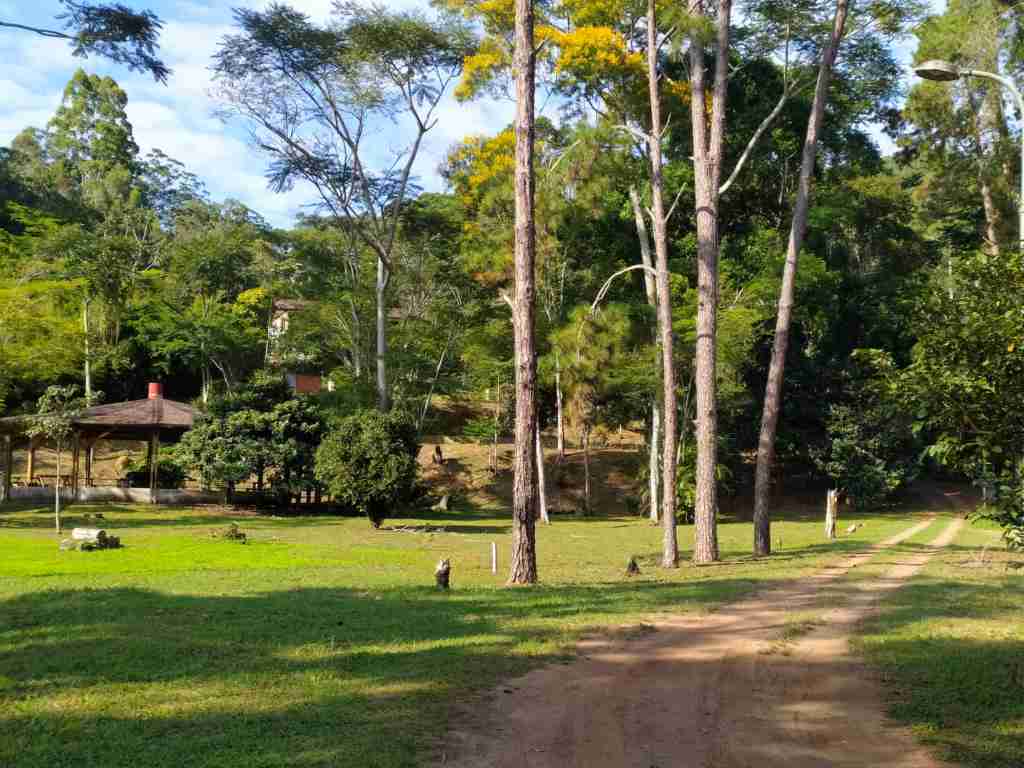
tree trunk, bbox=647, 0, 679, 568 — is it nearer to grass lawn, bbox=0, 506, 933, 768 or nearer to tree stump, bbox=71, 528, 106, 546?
grass lawn, bbox=0, 506, 933, 768

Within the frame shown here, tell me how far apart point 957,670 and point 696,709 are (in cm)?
246

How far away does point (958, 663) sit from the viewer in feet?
24.4

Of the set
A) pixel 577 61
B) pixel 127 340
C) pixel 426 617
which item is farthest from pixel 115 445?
pixel 426 617

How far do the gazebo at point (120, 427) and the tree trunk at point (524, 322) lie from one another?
24.0 metres

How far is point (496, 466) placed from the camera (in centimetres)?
4491

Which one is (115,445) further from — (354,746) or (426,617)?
(354,746)

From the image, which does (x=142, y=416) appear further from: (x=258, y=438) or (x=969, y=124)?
(x=969, y=124)

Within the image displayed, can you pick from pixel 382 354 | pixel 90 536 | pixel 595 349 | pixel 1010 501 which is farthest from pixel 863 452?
pixel 1010 501

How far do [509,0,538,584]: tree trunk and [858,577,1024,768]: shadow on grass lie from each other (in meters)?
4.79

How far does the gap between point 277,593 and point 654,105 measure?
456 inches

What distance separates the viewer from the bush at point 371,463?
92.1ft

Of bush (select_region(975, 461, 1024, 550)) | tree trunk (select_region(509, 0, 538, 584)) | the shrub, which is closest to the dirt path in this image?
bush (select_region(975, 461, 1024, 550))

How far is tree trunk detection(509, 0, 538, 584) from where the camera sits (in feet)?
42.2

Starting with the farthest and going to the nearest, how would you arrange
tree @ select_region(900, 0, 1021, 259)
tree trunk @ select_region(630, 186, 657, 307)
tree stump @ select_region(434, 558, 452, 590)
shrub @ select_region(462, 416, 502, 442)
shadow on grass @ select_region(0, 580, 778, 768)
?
1. shrub @ select_region(462, 416, 502, 442)
2. tree trunk @ select_region(630, 186, 657, 307)
3. tree @ select_region(900, 0, 1021, 259)
4. tree stump @ select_region(434, 558, 452, 590)
5. shadow on grass @ select_region(0, 580, 778, 768)
